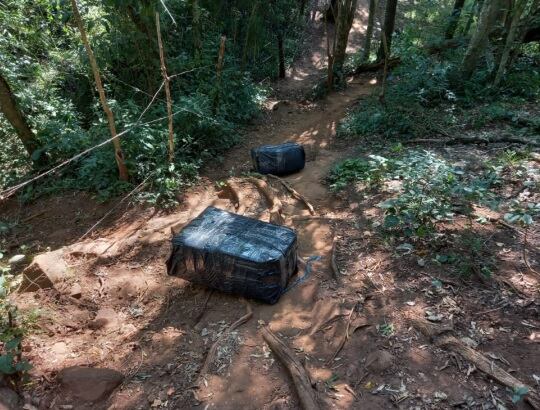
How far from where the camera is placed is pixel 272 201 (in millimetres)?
5871

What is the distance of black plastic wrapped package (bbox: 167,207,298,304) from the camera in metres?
3.54

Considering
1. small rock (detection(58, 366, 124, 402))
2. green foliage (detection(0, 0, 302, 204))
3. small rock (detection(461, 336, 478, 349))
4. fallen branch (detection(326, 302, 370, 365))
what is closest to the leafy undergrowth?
small rock (detection(461, 336, 478, 349))

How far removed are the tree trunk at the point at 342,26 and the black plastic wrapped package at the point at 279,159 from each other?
5.93m

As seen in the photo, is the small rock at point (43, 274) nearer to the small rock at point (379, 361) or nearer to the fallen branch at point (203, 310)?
the fallen branch at point (203, 310)

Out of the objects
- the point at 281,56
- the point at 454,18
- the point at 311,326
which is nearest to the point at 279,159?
the point at 311,326

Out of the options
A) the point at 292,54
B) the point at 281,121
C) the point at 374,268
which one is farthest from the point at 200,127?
the point at 292,54

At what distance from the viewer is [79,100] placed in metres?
9.21

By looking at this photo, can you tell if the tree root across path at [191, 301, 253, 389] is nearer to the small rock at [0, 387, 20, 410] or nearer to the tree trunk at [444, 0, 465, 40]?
the small rock at [0, 387, 20, 410]

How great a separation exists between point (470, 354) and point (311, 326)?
129cm

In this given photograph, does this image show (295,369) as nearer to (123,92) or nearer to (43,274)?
(43,274)

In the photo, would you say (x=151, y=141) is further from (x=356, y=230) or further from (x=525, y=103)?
(x=525, y=103)

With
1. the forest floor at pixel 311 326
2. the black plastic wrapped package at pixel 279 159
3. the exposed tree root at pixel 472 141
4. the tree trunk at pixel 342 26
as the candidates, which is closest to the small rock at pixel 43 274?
the forest floor at pixel 311 326

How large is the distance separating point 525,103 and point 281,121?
580cm

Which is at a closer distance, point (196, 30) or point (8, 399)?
point (8, 399)
